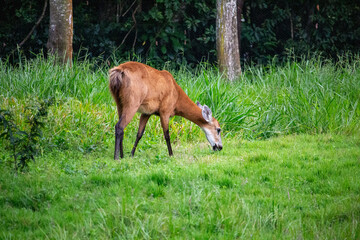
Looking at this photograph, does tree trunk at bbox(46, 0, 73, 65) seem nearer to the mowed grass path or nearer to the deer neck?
the deer neck

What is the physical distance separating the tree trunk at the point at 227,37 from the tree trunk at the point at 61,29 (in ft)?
11.4

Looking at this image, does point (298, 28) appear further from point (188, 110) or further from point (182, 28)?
point (188, 110)

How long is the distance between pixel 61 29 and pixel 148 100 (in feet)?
14.0

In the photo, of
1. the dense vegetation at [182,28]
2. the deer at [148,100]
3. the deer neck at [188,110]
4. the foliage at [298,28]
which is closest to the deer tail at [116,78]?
the deer at [148,100]

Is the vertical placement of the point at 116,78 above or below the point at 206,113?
above

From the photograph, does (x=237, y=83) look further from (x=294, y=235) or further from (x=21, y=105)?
(x=294, y=235)

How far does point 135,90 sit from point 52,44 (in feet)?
14.7

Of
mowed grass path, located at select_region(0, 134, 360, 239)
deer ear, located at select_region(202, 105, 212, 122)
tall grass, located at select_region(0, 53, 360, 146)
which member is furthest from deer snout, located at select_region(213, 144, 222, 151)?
tall grass, located at select_region(0, 53, 360, 146)

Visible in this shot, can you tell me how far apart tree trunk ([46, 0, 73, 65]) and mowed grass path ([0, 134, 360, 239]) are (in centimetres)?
415

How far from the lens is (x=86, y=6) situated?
13.6 metres

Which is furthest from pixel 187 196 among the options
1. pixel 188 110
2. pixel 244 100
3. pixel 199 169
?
pixel 244 100

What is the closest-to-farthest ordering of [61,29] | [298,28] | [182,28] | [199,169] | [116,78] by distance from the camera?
[199,169] < [116,78] < [61,29] < [182,28] < [298,28]

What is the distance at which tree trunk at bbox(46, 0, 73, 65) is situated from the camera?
9.18 metres

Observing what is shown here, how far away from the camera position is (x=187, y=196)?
12.5ft
